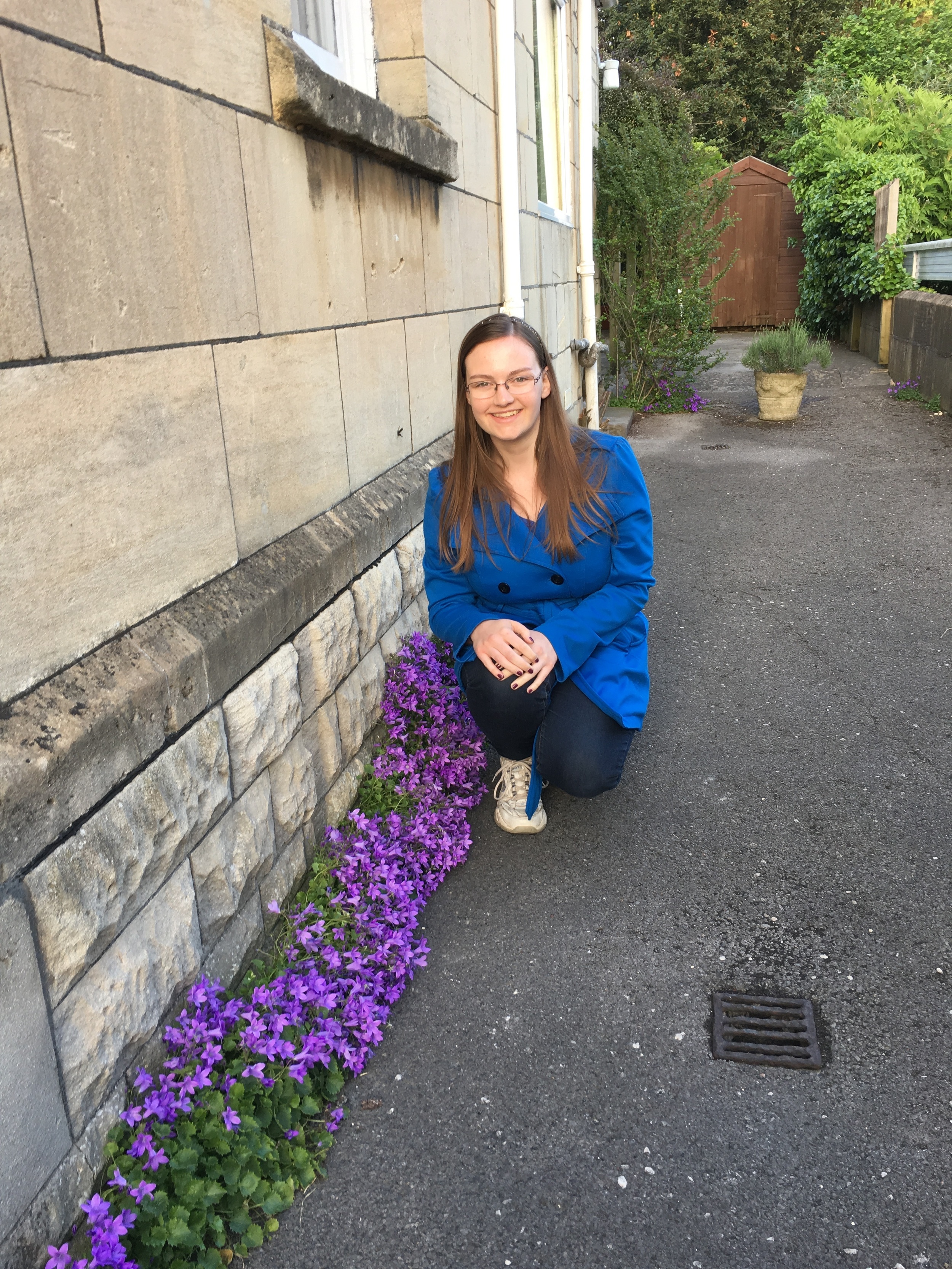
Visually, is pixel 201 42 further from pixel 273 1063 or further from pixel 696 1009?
pixel 696 1009

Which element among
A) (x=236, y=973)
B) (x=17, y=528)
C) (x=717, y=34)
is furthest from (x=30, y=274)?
(x=717, y=34)

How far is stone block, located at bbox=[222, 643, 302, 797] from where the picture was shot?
246 centimetres

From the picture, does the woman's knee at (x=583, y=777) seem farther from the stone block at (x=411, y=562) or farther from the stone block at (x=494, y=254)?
the stone block at (x=494, y=254)

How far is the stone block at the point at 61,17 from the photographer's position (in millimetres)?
1738

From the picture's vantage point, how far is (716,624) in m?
5.14

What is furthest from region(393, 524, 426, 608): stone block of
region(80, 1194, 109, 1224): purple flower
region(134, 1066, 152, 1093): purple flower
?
region(80, 1194, 109, 1224): purple flower

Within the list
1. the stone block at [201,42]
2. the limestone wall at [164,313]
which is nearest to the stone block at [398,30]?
the limestone wall at [164,313]

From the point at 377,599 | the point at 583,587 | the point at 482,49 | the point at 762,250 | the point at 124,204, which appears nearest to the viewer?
the point at 124,204

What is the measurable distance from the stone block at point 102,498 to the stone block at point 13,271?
0.15ft

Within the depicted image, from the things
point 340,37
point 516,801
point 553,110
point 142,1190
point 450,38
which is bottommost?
point 516,801

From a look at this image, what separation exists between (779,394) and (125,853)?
960 centimetres

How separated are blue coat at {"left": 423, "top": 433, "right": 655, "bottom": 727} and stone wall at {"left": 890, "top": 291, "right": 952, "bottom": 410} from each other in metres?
8.04

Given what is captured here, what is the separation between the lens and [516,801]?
3369 millimetres

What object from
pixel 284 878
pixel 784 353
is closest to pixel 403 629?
pixel 284 878
